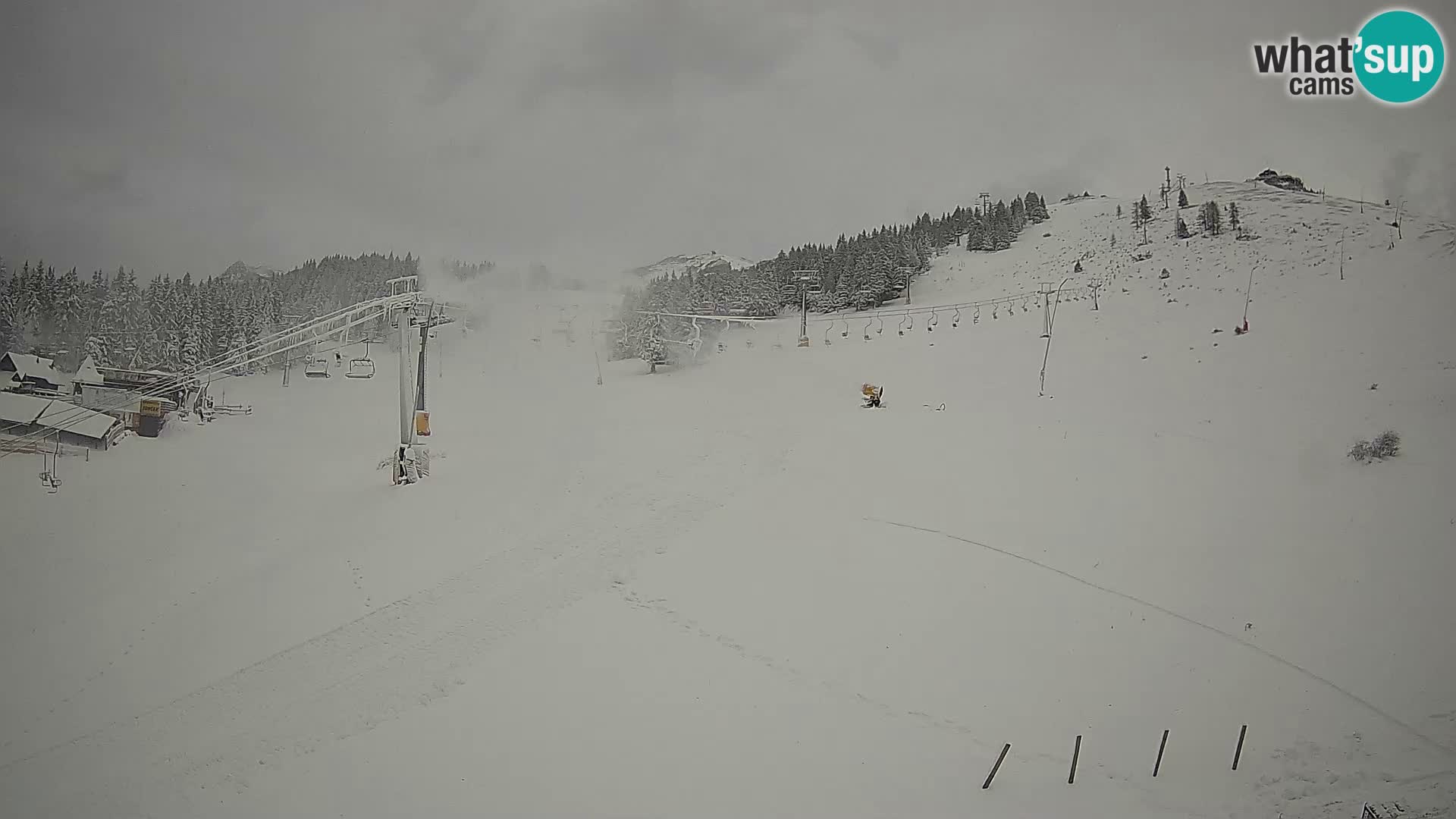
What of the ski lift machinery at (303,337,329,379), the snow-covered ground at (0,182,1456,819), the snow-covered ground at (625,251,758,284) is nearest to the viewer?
the snow-covered ground at (0,182,1456,819)

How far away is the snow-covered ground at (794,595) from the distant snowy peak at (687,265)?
2957mm

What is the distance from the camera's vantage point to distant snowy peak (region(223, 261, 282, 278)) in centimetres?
809

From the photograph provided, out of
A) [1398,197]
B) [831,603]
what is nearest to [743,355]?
[831,603]

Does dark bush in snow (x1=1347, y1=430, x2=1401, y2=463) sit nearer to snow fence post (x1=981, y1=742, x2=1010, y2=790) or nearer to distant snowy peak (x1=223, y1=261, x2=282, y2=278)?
snow fence post (x1=981, y1=742, x2=1010, y2=790)

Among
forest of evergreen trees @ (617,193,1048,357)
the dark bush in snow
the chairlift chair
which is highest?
forest of evergreen trees @ (617,193,1048,357)

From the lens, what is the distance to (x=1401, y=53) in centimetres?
Answer: 650

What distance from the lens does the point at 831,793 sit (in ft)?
17.1

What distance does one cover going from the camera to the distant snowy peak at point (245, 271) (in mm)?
8094

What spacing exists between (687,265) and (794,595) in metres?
7.62

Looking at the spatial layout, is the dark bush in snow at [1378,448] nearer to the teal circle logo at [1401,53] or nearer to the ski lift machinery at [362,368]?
the teal circle logo at [1401,53]

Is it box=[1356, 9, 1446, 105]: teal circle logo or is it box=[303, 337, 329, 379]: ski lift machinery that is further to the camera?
box=[303, 337, 329, 379]: ski lift machinery
